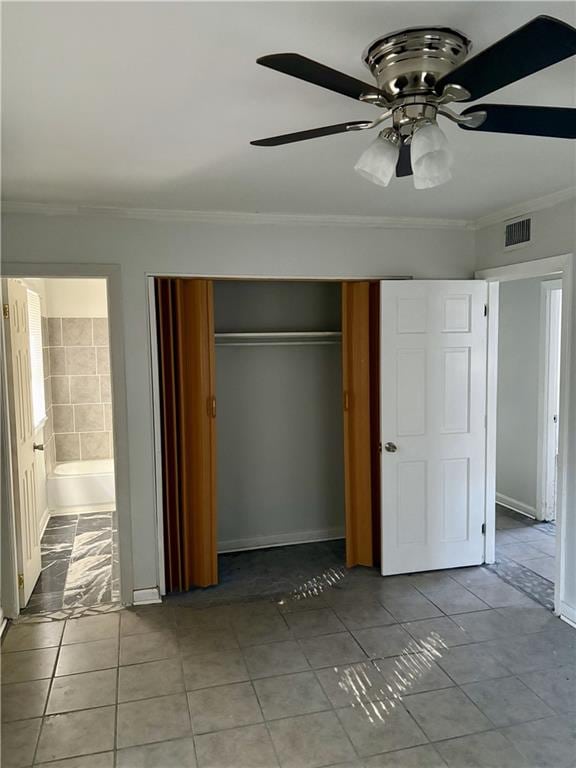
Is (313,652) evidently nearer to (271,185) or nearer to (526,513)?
(271,185)

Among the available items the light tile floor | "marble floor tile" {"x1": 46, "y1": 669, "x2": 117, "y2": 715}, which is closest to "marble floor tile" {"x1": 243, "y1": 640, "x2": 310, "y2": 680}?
the light tile floor

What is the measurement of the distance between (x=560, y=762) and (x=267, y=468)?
2.85 metres

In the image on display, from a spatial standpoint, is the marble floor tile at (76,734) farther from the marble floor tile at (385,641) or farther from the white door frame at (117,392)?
the marble floor tile at (385,641)

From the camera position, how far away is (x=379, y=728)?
257cm

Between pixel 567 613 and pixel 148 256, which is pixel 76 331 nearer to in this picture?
pixel 148 256

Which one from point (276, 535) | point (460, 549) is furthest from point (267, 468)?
point (460, 549)

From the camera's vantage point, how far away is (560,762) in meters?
2.35

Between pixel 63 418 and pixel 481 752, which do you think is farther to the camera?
pixel 63 418

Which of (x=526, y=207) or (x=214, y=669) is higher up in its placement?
(x=526, y=207)

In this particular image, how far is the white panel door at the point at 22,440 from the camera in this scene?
362 centimetres

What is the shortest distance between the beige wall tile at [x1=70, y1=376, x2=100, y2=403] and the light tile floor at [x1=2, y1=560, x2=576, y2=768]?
9.76 ft

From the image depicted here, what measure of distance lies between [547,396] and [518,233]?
1904mm

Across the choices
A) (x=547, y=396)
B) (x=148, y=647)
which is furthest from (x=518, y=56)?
(x=547, y=396)

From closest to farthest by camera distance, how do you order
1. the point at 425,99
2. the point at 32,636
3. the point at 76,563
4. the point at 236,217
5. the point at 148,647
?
the point at 425,99 → the point at 148,647 → the point at 32,636 → the point at 236,217 → the point at 76,563
